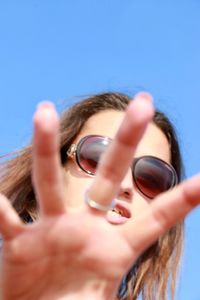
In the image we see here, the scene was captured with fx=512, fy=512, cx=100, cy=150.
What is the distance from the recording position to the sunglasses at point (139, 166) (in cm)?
253

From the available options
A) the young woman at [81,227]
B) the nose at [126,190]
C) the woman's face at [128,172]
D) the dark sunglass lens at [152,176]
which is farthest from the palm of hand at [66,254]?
the dark sunglass lens at [152,176]

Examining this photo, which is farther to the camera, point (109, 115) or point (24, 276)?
point (109, 115)

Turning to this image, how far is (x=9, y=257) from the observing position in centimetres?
139

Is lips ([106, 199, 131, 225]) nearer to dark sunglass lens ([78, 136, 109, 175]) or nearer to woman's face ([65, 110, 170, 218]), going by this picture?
woman's face ([65, 110, 170, 218])

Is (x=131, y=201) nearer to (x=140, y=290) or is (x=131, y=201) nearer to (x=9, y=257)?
(x=140, y=290)

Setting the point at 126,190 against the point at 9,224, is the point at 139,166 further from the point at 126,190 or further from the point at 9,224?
the point at 9,224

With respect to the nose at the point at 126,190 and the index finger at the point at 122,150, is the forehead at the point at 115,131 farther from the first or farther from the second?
the index finger at the point at 122,150

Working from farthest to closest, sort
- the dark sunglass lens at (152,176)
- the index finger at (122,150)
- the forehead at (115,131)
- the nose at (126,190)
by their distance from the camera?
1. the forehead at (115,131)
2. the dark sunglass lens at (152,176)
3. the nose at (126,190)
4. the index finger at (122,150)

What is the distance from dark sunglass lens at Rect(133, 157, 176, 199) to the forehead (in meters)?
0.08

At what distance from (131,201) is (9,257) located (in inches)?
45.4

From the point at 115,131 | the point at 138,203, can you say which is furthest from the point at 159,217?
the point at 115,131

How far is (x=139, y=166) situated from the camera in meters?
2.58

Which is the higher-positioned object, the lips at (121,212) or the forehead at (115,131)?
the forehead at (115,131)

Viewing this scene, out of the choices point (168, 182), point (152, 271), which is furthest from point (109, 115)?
point (152, 271)
